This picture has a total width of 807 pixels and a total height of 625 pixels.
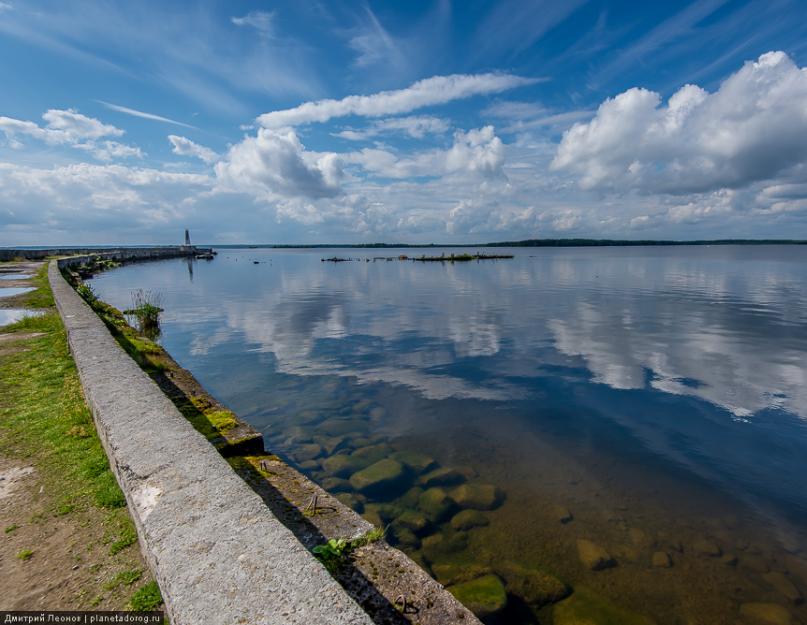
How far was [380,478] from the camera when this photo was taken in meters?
8.41

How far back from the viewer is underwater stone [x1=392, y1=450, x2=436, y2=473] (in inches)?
355

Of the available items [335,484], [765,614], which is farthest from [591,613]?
[335,484]

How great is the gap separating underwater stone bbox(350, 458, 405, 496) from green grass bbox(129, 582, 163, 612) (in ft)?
15.7

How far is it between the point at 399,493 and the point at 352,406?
4.64 metres

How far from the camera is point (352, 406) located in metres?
12.4

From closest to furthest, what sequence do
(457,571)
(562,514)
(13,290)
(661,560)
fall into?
(457,571), (661,560), (562,514), (13,290)

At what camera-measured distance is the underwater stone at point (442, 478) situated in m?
8.47

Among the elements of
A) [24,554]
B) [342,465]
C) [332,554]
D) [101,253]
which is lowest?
[342,465]

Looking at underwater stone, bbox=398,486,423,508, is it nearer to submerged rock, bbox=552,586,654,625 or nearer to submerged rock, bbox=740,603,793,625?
submerged rock, bbox=552,586,654,625

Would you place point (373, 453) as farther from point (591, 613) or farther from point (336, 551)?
point (336, 551)

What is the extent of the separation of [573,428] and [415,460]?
15.0ft

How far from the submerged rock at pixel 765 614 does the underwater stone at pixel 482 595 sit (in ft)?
10.4

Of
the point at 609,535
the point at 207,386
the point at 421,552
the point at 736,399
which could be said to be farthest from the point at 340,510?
the point at 736,399

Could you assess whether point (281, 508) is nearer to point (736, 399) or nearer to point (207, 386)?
point (207, 386)
